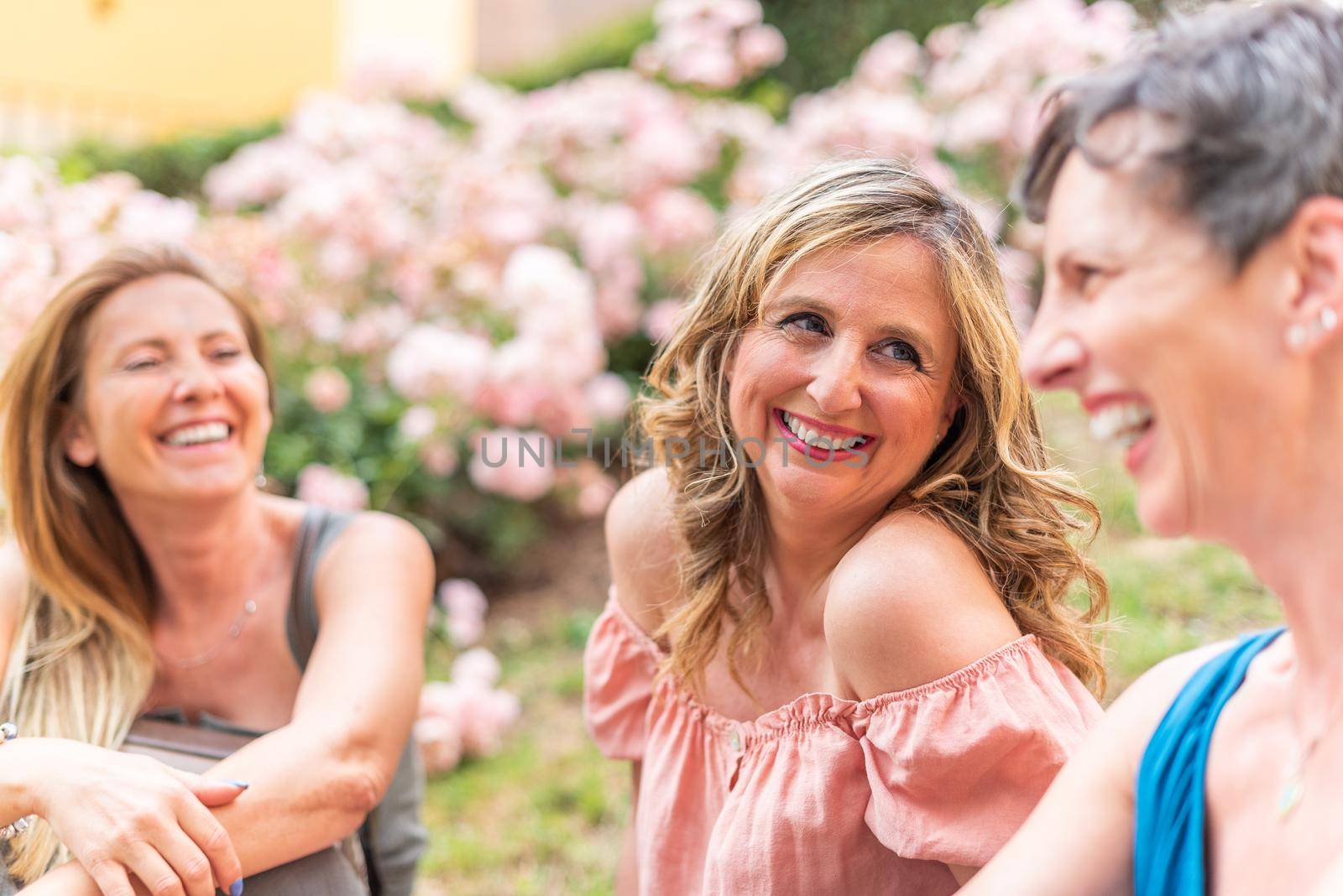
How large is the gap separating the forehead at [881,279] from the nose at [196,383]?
4.51 ft

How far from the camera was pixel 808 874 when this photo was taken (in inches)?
71.8

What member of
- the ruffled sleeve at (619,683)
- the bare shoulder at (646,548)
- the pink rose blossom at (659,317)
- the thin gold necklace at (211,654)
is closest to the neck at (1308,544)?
the bare shoulder at (646,548)

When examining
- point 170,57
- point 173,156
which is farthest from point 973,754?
point 170,57

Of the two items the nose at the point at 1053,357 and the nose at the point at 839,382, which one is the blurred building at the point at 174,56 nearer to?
the nose at the point at 839,382

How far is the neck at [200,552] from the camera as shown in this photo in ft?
8.54

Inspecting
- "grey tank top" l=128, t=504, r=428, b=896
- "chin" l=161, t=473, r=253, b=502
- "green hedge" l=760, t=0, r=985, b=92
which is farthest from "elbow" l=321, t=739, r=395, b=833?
"green hedge" l=760, t=0, r=985, b=92

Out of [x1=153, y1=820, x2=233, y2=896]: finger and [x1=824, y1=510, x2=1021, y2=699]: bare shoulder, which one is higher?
[x1=824, y1=510, x2=1021, y2=699]: bare shoulder

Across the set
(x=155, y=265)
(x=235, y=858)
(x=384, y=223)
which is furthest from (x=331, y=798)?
(x=384, y=223)

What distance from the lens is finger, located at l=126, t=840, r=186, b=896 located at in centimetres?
190

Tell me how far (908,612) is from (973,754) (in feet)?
0.68

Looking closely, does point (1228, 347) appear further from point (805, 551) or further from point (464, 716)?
point (464, 716)

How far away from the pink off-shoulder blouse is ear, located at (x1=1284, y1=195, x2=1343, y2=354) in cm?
74

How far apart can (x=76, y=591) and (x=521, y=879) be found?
1.50 m

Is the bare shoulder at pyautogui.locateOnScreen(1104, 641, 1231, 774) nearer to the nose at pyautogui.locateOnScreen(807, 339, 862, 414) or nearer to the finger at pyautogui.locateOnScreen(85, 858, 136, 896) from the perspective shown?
the nose at pyautogui.locateOnScreen(807, 339, 862, 414)
